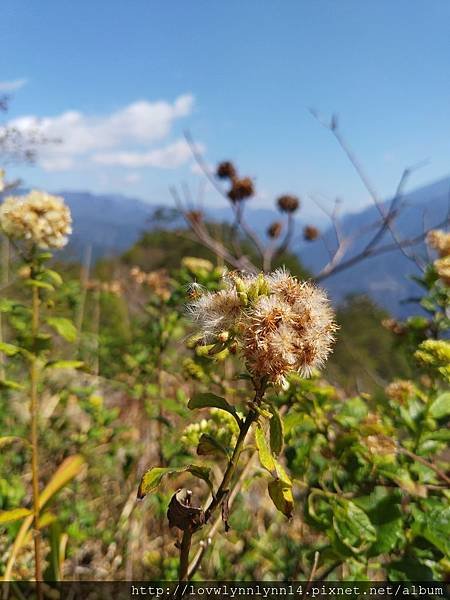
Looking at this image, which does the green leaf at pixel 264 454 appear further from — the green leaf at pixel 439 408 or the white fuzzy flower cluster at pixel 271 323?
the green leaf at pixel 439 408

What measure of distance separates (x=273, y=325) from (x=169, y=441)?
5.32 feet

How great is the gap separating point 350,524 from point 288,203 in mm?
2187

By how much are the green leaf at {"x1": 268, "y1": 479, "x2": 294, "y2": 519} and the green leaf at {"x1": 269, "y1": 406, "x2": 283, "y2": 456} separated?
0.05 m

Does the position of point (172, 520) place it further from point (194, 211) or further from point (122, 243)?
point (122, 243)

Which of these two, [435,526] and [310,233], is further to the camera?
[310,233]

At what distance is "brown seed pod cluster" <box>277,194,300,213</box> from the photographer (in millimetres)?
3002

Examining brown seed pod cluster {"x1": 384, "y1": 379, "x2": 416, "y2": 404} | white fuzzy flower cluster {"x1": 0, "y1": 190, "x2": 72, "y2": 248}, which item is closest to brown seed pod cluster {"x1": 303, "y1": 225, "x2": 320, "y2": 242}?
brown seed pod cluster {"x1": 384, "y1": 379, "x2": 416, "y2": 404}

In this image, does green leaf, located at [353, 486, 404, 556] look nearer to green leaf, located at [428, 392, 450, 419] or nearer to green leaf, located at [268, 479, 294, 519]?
green leaf, located at [428, 392, 450, 419]

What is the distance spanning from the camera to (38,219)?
156cm

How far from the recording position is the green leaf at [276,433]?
0.78m

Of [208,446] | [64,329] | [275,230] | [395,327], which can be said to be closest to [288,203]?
[275,230]

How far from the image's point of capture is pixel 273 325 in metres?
0.76

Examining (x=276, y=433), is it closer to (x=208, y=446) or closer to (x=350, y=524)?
(x=208, y=446)

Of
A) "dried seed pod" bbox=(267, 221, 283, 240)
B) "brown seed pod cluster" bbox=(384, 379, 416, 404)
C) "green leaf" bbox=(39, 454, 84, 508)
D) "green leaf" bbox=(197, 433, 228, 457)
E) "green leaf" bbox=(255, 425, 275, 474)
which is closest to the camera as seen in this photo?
"green leaf" bbox=(255, 425, 275, 474)
